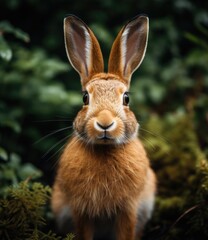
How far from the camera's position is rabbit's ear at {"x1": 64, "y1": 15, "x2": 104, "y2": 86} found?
148 inches

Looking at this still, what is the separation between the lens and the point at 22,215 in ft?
11.1

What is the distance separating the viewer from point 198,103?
6.04m

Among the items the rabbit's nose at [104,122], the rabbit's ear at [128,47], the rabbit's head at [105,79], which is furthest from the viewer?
the rabbit's ear at [128,47]

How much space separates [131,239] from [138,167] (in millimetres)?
628

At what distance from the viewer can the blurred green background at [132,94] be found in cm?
455

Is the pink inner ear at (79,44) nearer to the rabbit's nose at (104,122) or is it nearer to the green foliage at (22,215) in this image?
the rabbit's nose at (104,122)

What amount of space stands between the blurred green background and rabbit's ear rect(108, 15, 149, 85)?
94cm

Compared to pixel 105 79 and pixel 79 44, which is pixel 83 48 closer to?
pixel 79 44

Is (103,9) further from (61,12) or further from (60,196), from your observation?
(60,196)

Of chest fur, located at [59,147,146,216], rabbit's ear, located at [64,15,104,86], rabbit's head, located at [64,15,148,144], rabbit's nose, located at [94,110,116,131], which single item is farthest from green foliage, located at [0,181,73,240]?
rabbit's ear, located at [64,15,104,86]

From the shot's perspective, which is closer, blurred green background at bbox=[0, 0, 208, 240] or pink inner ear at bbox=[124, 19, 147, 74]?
pink inner ear at bbox=[124, 19, 147, 74]

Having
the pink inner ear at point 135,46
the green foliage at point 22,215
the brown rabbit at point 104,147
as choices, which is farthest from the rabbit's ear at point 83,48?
the green foliage at point 22,215

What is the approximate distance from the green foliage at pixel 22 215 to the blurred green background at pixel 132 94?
89 centimetres

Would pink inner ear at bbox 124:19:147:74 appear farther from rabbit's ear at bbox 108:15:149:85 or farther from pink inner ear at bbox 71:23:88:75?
pink inner ear at bbox 71:23:88:75
